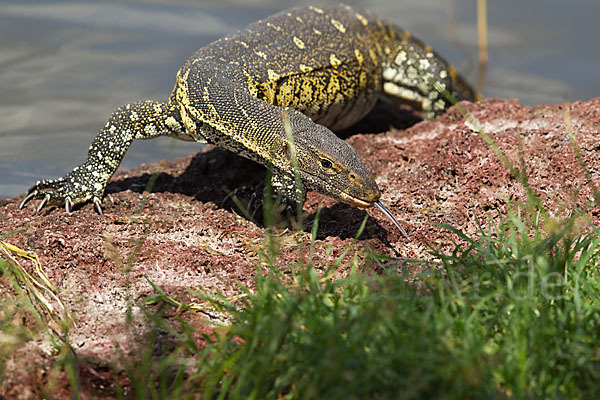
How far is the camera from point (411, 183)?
17.8ft

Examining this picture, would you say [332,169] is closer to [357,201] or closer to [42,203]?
[357,201]

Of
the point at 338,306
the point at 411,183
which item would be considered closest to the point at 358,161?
the point at 411,183

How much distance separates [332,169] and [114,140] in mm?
2285

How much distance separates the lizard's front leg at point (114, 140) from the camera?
218 inches

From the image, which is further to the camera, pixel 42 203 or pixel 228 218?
pixel 42 203

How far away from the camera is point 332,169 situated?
4543 millimetres

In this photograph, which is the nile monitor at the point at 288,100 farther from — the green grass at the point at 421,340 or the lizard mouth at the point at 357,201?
the green grass at the point at 421,340

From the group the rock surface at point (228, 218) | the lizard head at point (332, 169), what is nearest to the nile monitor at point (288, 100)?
the lizard head at point (332, 169)

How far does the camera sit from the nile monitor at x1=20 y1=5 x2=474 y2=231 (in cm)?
470

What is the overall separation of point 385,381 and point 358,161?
7.71 feet

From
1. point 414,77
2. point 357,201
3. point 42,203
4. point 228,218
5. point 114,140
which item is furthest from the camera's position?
point 414,77

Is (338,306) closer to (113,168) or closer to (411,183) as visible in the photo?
(411,183)

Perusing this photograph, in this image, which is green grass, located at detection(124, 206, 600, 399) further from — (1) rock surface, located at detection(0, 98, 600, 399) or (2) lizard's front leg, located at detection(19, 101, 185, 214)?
(2) lizard's front leg, located at detection(19, 101, 185, 214)

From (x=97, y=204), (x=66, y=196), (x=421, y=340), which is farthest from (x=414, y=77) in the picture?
(x=421, y=340)
